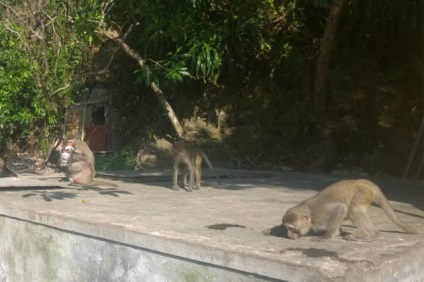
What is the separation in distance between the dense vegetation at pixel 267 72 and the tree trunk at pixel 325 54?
0.9 inches

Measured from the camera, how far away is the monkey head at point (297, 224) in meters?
5.05

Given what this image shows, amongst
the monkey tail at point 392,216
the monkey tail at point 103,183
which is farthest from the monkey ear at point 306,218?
the monkey tail at point 103,183

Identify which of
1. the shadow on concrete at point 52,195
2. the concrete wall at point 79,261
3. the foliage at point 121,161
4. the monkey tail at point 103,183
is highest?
the foliage at point 121,161

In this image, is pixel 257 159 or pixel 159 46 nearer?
pixel 159 46

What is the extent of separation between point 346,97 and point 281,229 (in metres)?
8.94

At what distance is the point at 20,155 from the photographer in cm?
1812

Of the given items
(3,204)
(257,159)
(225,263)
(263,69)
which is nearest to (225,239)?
(225,263)

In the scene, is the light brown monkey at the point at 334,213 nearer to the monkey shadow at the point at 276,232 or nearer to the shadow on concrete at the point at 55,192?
the monkey shadow at the point at 276,232

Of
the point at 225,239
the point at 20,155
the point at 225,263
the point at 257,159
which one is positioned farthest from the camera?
the point at 20,155

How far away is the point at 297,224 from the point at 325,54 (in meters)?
8.29

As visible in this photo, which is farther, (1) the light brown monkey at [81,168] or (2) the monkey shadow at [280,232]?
(1) the light brown monkey at [81,168]

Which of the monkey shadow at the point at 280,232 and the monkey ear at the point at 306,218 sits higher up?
the monkey ear at the point at 306,218

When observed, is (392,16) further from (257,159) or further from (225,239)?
(225,239)

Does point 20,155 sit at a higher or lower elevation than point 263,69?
lower
